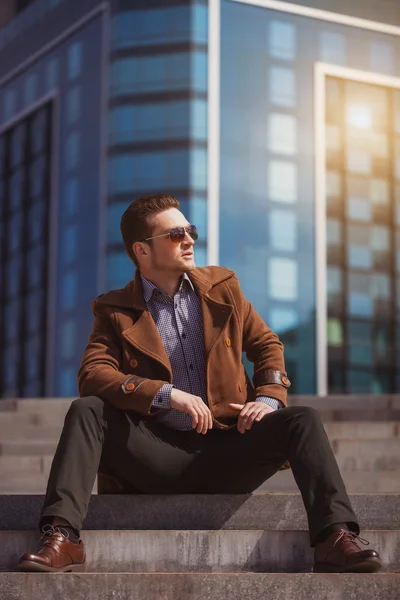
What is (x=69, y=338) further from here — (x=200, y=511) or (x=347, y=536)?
(x=347, y=536)

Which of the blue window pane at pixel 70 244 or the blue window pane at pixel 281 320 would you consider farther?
the blue window pane at pixel 70 244

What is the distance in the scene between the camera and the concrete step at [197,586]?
2955 mm

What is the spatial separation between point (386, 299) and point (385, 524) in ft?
42.1

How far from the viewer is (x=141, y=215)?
3777 millimetres

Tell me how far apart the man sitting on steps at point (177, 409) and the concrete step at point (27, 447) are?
7.19 ft

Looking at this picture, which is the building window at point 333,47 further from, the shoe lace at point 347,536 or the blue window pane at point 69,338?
the shoe lace at point 347,536

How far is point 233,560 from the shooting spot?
3.35 meters

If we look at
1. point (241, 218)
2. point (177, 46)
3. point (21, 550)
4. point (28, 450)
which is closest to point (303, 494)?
point (21, 550)

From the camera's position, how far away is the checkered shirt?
3.57m

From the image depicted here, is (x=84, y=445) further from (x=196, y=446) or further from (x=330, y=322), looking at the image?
(x=330, y=322)

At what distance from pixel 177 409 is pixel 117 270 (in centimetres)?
1108

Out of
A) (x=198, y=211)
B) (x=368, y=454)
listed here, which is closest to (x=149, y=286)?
(x=368, y=454)

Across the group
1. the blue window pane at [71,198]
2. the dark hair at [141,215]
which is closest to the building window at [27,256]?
the blue window pane at [71,198]

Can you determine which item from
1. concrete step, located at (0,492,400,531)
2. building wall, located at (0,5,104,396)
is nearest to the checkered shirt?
concrete step, located at (0,492,400,531)
